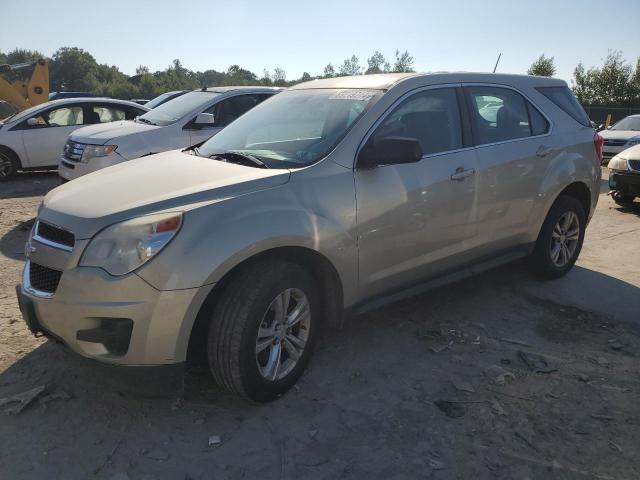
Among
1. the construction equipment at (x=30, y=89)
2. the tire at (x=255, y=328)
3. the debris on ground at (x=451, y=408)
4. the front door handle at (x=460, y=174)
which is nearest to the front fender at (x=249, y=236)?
the tire at (x=255, y=328)

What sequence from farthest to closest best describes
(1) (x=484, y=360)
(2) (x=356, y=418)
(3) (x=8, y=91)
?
1. (3) (x=8, y=91)
2. (1) (x=484, y=360)
3. (2) (x=356, y=418)

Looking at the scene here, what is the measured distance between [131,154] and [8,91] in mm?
12396

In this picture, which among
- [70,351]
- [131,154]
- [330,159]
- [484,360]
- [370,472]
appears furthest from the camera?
[131,154]

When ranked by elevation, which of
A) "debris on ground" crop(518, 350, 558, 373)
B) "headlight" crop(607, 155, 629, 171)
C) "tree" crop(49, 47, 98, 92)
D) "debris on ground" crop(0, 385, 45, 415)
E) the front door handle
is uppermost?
"tree" crop(49, 47, 98, 92)

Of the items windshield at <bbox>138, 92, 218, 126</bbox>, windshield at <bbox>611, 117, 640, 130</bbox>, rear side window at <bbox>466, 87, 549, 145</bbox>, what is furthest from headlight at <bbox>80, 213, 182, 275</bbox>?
windshield at <bbox>611, 117, 640, 130</bbox>

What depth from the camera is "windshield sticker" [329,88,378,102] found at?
3518 millimetres

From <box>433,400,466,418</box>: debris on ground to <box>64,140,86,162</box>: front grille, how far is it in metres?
6.02

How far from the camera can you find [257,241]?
272 centimetres

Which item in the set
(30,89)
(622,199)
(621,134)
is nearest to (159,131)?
(622,199)

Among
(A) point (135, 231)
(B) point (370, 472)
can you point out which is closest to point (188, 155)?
(A) point (135, 231)

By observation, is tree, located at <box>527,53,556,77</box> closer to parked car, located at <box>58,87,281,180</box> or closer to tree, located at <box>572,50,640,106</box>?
tree, located at <box>572,50,640,106</box>

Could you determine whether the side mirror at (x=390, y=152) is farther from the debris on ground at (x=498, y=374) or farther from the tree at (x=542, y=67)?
the tree at (x=542, y=67)

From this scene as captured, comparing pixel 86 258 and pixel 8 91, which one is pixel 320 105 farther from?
pixel 8 91

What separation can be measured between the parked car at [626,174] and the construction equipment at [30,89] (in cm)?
1589
